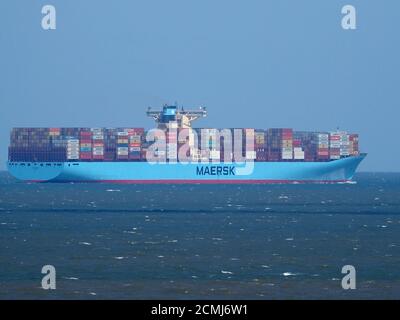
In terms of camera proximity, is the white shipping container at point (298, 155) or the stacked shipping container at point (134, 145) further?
the white shipping container at point (298, 155)

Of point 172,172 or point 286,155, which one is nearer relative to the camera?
point 286,155

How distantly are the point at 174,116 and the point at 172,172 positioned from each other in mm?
11838

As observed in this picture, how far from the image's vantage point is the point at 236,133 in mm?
151500

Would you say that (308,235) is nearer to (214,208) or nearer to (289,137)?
(214,208)

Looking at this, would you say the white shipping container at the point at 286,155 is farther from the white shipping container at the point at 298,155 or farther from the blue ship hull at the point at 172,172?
the blue ship hull at the point at 172,172

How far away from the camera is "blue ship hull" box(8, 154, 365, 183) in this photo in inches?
5728

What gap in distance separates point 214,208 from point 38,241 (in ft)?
124

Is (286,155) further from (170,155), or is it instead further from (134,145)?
(134,145)

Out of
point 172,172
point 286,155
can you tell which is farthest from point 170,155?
point 286,155

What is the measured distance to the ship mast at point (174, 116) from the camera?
155125mm

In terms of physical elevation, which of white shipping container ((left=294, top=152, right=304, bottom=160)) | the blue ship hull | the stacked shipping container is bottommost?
the blue ship hull

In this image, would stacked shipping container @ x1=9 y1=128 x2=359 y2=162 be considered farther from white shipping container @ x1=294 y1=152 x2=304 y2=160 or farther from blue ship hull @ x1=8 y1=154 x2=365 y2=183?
blue ship hull @ x1=8 y1=154 x2=365 y2=183

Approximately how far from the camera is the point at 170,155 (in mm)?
145625

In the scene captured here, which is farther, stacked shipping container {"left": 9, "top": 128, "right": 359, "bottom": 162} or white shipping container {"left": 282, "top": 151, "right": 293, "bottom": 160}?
white shipping container {"left": 282, "top": 151, "right": 293, "bottom": 160}
